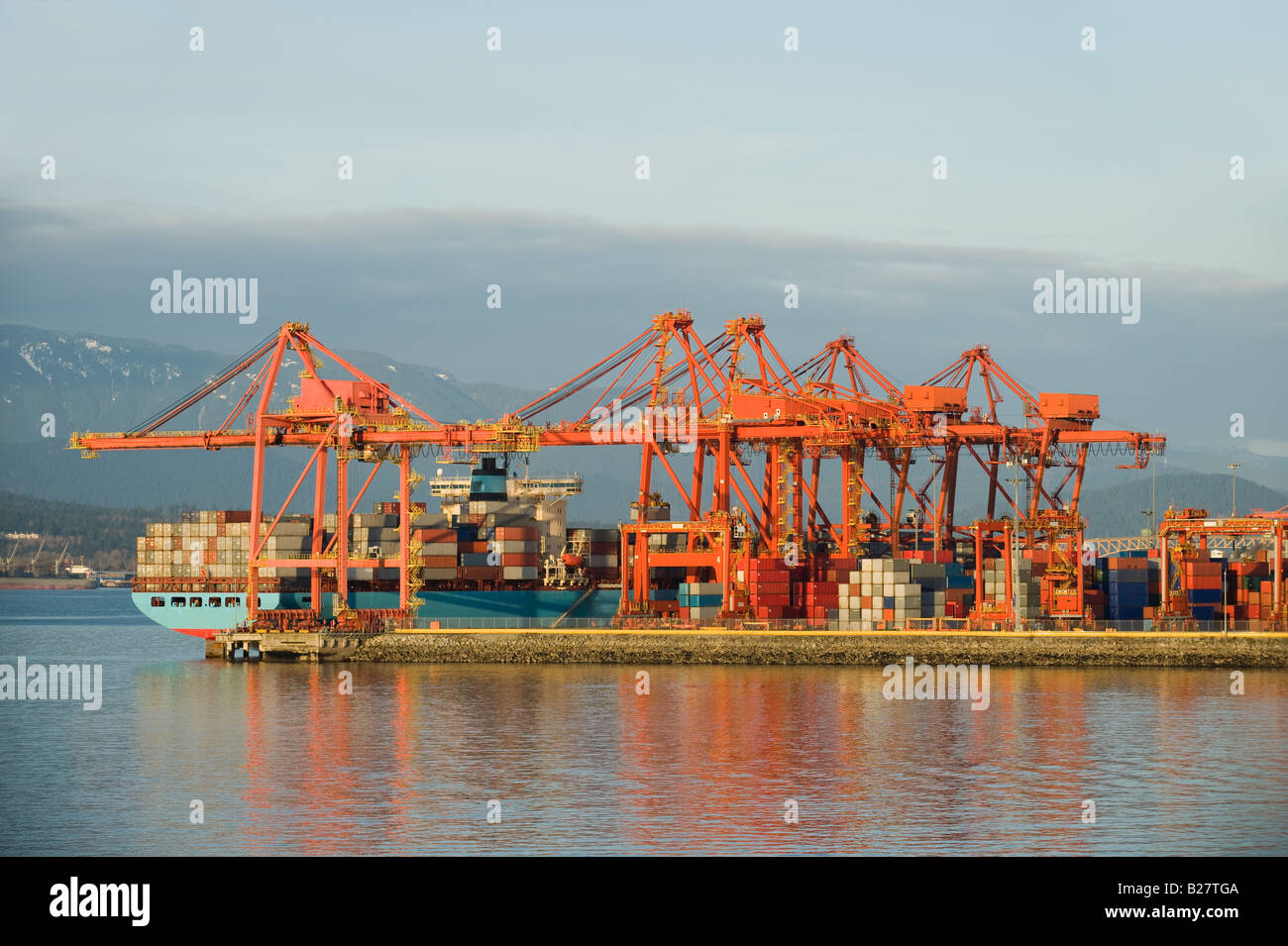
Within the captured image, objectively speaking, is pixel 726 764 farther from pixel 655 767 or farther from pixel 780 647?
pixel 780 647

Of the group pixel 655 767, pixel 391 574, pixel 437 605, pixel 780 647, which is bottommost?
pixel 655 767

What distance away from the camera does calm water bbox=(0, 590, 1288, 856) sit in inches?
1495

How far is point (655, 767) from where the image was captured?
156 ft

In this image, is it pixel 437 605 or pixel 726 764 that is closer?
pixel 726 764

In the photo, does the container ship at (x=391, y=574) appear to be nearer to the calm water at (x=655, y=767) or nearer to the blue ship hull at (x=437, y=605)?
the blue ship hull at (x=437, y=605)

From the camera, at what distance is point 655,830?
38.2 metres

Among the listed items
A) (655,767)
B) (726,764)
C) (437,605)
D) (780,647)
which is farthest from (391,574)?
(726,764)

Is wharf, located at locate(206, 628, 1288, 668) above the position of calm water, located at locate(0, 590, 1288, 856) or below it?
above

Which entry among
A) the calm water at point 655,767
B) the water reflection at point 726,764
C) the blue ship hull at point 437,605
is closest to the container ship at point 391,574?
the blue ship hull at point 437,605

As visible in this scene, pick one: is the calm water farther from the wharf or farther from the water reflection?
the wharf

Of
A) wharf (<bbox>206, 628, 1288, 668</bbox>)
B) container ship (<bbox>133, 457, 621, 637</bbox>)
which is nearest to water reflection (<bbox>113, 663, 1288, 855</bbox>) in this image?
wharf (<bbox>206, 628, 1288, 668</bbox>)

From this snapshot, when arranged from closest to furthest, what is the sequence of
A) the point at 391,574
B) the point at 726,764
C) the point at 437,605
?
1. the point at 726,764
2. the point at 437,605
3. the point at 391,574
